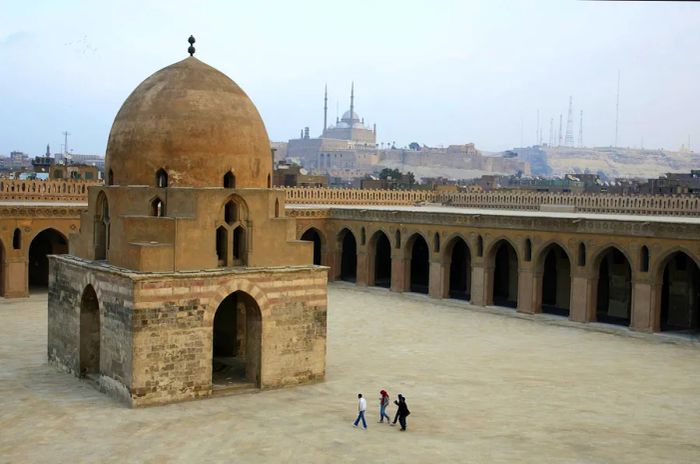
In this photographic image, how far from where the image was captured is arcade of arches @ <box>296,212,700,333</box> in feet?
82.5

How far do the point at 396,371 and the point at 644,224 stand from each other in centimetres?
1005

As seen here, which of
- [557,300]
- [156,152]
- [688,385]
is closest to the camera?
[156,152]

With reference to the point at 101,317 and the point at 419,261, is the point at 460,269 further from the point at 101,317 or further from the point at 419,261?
the point at 101,317

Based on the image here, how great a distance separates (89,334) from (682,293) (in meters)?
19.0

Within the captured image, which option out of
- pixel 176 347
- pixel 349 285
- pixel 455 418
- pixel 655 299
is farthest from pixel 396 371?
pixel 349 285

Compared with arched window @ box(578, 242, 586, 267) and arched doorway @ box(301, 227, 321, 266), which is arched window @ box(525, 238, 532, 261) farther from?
arched doorway @ box(301, 227, 321, 266)

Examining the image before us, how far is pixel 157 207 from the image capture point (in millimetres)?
16828

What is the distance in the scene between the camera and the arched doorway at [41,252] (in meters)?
32.8

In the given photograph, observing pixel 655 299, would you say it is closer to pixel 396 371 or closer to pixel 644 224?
pixel 644 224

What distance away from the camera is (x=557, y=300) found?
102 ft

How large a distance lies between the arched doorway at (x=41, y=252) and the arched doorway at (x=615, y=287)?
2036 cm

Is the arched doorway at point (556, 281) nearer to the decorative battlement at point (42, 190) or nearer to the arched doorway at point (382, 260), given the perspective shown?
the arched doorway at point (382, 260)

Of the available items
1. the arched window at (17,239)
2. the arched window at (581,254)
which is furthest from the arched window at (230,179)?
the arched window at (17,239)

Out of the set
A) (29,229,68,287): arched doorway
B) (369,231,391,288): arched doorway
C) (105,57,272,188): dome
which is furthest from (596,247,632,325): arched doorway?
(29,229,68,287): arched doorway
